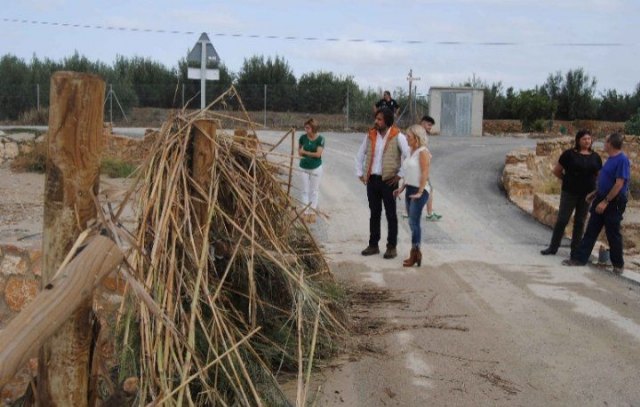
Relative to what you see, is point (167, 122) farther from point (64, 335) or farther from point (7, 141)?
point (7, 141)

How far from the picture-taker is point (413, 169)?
8.29m

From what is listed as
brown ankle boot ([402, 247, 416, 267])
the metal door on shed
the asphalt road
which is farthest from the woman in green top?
the metal door on shed

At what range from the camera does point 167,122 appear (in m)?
4.54

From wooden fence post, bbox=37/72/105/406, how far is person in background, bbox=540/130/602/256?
721 centimetres

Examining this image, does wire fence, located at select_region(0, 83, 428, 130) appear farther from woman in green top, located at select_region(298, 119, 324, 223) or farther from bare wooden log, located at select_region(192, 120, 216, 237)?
bare wooden log, located at select_region(192, 120, 216, 237)

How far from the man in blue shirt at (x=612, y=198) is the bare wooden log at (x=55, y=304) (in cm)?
693

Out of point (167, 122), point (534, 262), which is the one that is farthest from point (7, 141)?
point (167, 122)

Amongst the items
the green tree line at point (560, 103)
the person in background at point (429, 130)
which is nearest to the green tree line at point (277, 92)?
the green tree line at point (560, 103)

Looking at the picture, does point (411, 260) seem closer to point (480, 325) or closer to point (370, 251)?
point (370, 251)

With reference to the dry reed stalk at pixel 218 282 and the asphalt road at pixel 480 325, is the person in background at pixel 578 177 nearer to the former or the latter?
the asphalt road at pixel 480 325

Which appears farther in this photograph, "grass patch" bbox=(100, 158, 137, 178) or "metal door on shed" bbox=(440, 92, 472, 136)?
"metal door on shed" bbox=(440, 92, 472, 136)

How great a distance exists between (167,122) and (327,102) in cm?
2942

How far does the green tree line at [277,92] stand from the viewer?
3178cm

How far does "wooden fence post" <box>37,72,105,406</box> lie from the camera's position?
298 centimetres
